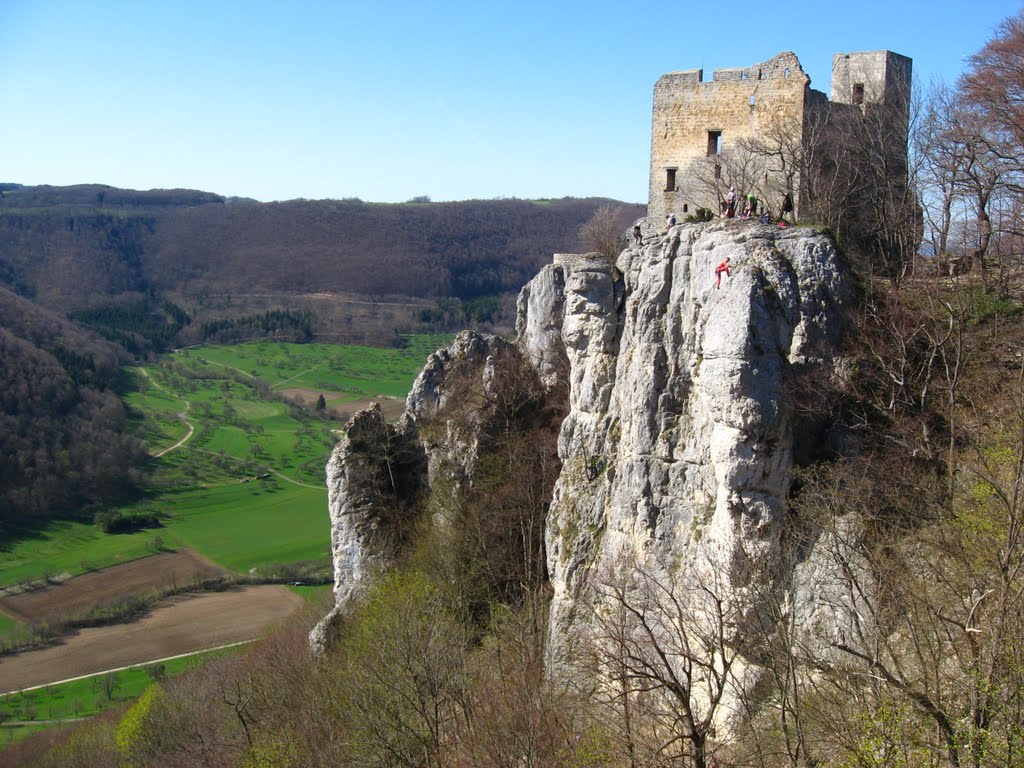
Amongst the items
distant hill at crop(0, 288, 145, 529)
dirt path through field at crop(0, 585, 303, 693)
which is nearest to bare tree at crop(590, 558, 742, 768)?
dirt path through field at crop(0, 585, 303, 693)

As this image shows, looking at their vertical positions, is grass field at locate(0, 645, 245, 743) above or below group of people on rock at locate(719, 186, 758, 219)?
below

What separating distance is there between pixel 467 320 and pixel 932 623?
347ft

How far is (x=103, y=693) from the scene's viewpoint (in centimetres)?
3781

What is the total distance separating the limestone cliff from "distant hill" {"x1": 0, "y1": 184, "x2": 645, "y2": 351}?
92430 millimetres

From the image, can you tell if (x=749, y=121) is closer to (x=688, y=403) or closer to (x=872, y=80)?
(x=872, y=80)

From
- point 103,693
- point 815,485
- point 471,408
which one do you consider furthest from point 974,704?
point 103,693

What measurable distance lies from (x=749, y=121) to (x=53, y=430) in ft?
213

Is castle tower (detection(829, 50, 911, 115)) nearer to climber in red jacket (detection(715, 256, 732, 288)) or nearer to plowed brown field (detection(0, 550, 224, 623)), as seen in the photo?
climber in red jacket (detection(715, 256, 732, 288))

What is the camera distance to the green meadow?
55875mm

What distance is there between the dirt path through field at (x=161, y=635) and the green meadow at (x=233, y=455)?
147 inches

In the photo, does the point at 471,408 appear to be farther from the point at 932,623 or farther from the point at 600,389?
the point at 932,623

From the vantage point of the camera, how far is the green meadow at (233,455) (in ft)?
183

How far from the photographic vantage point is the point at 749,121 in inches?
913

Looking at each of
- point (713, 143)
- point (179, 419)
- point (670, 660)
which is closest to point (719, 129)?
point (713, 143)
